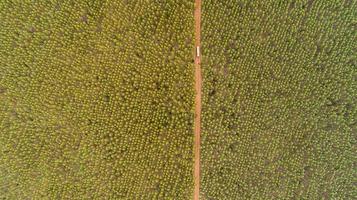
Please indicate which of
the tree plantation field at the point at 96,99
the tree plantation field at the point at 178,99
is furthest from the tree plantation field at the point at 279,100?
the tree plantation field at the point at 96,99

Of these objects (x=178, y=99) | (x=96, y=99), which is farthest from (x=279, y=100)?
(x=96, y=99)

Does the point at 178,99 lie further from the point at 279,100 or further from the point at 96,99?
the point at 279,100

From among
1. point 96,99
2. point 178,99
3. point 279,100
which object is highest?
point 279,100

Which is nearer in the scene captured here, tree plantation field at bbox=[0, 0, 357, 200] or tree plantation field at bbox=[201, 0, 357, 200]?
tree plantation field at bbox=[0, 0, 357, 200]

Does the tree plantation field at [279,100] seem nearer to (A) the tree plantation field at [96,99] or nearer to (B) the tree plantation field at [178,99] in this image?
(B) the tree plantation field at [178,99]

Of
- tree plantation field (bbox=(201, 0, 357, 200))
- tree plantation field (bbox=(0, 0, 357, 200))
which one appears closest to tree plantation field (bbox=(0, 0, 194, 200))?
tree plantation field (bbox=(0, 0, 357, 200))

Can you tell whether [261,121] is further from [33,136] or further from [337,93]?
[33,136]

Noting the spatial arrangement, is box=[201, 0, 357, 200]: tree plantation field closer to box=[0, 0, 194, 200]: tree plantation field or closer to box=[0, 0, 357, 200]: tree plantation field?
box=[0, 0, 357, 200]: tree plantation field
